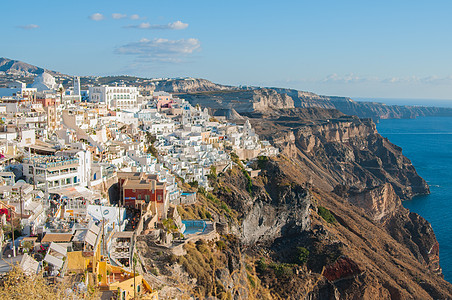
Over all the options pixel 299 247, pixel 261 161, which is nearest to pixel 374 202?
pixel 261 161

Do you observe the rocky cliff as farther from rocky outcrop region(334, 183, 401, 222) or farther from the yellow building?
the yellow building

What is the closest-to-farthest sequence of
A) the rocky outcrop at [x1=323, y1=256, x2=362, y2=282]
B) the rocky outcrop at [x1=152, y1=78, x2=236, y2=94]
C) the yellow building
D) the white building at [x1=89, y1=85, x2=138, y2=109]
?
the yellow building < the rocky outcrop at [x1=323, y1=256, x2=362, y2=282] < the white building at [x1=89, y1=85, x2=138, y2=109] < the rocky outcrop at [x1=152, y1=78, x2=236, y2=94]

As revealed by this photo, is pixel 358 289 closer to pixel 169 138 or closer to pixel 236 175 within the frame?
pixel 236 175

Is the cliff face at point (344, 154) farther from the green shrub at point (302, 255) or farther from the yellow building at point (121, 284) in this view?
the yellow building at point (121, 284)

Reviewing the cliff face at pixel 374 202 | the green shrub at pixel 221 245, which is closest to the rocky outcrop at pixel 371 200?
the cliff face at pixel 374 202

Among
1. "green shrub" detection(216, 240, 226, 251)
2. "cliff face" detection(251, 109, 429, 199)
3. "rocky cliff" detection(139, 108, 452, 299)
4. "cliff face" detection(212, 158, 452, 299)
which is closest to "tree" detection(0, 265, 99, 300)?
"rocky cliff" detection(139, 108, 452, 299)

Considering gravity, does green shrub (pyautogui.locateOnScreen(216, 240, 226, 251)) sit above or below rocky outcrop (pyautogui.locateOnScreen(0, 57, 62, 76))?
below

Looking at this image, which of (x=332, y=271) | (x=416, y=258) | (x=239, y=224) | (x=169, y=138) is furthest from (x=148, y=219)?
(x=416, y=258)
